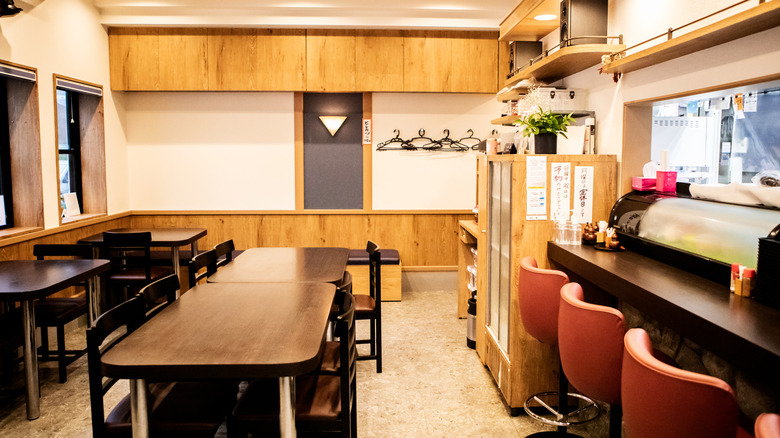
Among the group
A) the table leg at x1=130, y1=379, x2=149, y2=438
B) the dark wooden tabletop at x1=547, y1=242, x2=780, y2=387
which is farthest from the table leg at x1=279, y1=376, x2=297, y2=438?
the dark wooden tabletop at x1=547, y1=242, x2=780, y2=387

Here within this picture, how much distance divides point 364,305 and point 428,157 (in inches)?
114

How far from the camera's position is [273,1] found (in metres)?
5.83

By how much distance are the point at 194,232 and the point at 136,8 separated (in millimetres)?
2567

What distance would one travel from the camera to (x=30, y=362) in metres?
3.20

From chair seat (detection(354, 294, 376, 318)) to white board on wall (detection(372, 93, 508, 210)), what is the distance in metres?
2.45

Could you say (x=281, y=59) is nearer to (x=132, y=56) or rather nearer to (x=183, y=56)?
(x=183, y=56)

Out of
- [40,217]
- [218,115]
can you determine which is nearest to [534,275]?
[40,217]

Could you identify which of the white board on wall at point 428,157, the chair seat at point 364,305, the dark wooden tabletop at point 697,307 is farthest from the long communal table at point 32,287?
the white board on wall at point 428,157

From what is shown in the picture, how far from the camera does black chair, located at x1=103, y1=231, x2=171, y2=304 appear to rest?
4.43 meters

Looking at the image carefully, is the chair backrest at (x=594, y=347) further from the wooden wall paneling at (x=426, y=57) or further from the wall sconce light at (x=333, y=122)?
the wall sconce light at (x=333, y=122)

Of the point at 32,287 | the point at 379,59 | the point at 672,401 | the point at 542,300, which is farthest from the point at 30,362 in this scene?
the point at 379,59

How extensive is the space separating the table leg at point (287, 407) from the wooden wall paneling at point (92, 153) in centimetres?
461

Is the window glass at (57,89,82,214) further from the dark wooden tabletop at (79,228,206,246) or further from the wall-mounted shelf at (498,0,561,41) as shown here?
Result: the wall-mounted shelf at (498,0,561,41)

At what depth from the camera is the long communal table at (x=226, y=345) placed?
72.7 inches
